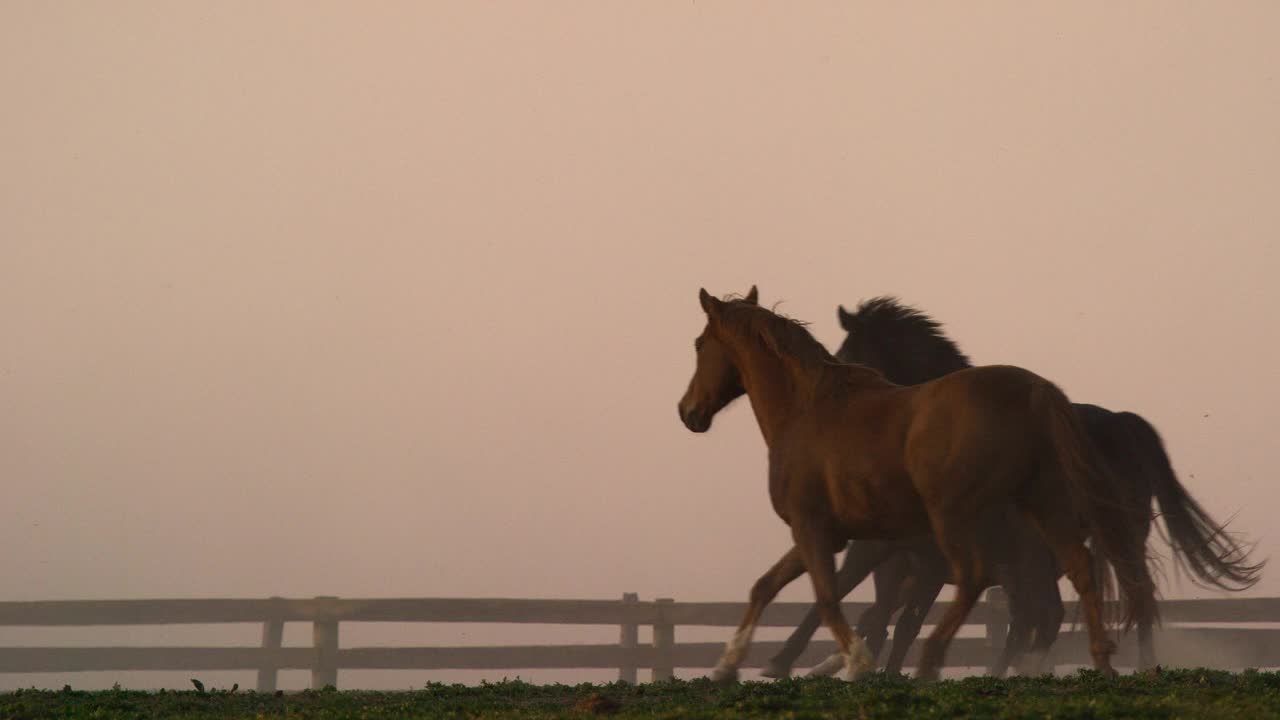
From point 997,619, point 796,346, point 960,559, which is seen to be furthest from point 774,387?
point 997,619

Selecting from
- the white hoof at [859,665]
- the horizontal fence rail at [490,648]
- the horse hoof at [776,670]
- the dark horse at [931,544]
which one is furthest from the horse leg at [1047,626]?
the horizontal fence rail at [490,648]

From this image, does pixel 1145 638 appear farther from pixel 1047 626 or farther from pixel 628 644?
pixel 628 644

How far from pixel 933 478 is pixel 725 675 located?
1.91 metres

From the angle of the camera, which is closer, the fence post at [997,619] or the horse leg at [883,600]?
the horse leg at [883,600]

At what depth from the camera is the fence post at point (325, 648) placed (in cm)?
1462

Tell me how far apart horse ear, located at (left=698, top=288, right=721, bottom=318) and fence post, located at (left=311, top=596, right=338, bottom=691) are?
6914mm

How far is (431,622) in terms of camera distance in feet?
49.5

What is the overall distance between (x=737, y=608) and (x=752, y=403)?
5.71 meters

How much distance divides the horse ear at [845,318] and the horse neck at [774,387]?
2.37m

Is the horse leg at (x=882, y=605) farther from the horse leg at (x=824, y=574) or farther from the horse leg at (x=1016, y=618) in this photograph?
the horse leg at (x=824, y=574)

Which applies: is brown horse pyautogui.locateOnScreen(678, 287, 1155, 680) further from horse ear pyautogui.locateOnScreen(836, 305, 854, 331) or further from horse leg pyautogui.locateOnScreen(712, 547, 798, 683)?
horse ear pyautogui.locateOnScreen(836, 305, 854, 331)

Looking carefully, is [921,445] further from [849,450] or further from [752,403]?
[752,403]

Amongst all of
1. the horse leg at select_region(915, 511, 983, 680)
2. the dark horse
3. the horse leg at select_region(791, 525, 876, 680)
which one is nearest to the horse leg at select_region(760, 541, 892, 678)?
the dark horse

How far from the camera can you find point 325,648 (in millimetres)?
14797
